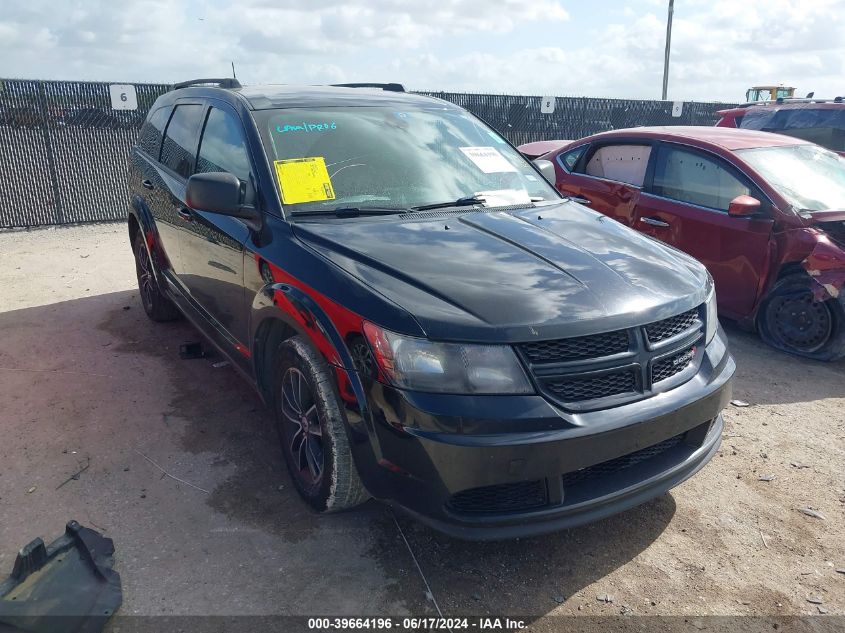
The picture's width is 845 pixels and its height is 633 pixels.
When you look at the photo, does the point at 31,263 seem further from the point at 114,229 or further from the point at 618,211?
the point at 618,211

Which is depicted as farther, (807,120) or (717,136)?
(807,120)

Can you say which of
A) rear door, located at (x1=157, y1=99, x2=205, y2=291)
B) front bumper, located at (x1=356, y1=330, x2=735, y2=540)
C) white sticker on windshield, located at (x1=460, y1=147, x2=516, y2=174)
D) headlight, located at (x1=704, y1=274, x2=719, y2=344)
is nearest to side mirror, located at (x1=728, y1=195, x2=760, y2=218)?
white sticker on windshield, located at (x1=460, y1=147, x2=516, y2=174)

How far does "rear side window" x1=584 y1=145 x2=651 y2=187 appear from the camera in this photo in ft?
19.8

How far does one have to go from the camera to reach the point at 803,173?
5422 mm

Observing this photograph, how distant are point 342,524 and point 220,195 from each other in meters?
1.58

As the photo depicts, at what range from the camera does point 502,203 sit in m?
3.55

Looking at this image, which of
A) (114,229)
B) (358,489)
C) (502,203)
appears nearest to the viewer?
(358,489)

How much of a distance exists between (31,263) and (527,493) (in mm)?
7514

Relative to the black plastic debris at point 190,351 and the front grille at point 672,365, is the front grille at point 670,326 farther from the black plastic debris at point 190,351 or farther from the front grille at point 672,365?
the black plastic debris at point 190,351

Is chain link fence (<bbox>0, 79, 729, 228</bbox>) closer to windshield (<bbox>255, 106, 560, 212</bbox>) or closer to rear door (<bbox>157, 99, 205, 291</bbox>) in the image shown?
rear door (<bbox>157, 99, 205, 291</bbox>)

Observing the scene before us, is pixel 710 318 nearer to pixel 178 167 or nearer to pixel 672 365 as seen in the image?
pixel 672 365

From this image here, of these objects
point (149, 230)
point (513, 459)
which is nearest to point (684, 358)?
point (513, 459)

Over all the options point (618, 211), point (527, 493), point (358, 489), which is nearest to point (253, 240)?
point (358, 489)

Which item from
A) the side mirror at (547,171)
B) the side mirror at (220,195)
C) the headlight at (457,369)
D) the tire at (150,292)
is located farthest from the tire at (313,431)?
the tire at (150,292)
